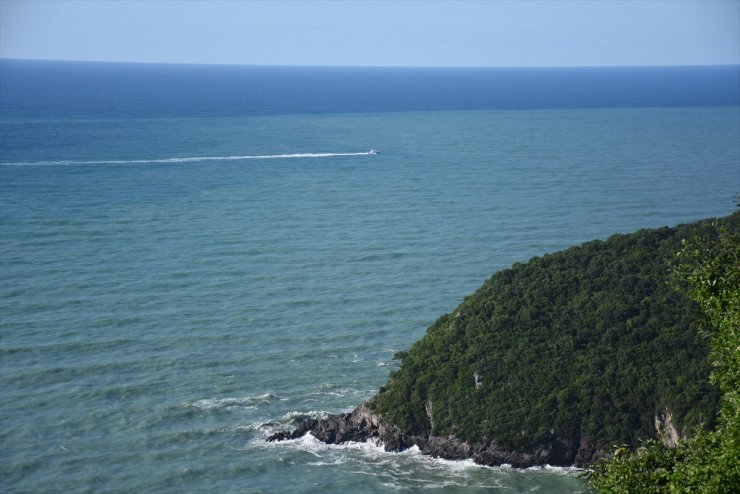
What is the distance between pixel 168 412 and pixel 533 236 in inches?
1445

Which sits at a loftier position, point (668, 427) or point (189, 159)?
point (189, 159)

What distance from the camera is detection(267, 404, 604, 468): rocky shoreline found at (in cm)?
3806

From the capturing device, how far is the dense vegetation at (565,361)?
3828 cm

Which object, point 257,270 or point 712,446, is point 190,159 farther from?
point 712,446

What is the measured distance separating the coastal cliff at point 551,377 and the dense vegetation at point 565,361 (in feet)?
0.16

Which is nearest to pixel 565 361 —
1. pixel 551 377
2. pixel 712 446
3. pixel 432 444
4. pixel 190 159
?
pixel 551 377

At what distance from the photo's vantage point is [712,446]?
66.0 feet

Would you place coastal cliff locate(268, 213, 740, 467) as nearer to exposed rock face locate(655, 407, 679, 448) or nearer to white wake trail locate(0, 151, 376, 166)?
exposed rock face locate(655, 407, 679, 448)

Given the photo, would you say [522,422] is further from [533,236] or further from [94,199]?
[94,199]

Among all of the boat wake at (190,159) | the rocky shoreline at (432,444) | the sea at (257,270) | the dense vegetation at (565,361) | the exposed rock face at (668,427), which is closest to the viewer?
the exposed rock face at (668,427)

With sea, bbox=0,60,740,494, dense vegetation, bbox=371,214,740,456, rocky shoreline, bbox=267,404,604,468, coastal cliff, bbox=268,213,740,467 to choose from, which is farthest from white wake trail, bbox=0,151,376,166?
rocky shoreline, bbox=267,404,604,468

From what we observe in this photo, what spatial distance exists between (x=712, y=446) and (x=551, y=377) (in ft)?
66.7

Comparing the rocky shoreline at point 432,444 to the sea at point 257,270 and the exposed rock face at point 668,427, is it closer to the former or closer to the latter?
the sea at point 257,270

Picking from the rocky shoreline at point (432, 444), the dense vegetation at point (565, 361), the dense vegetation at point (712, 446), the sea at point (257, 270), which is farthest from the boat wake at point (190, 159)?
the dense vegetation at point (712, 446)
